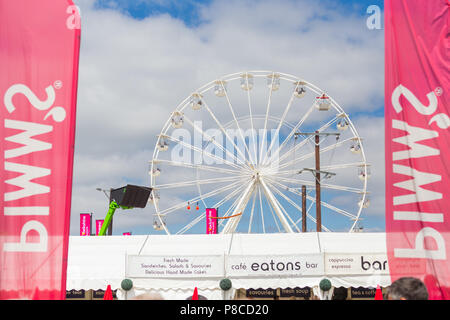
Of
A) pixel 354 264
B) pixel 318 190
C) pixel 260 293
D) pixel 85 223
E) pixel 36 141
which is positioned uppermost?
pixel 318 190

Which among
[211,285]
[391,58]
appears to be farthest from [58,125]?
[211,285]

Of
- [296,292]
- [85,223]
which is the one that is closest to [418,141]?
[296,292]

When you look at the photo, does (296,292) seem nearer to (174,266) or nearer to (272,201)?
(174,266)

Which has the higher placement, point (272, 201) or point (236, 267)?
point (272, 201)

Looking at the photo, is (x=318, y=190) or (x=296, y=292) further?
(x=318, y=190)

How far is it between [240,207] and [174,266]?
7650 millimetres

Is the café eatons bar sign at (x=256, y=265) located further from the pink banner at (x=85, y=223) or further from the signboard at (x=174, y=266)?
the pink banner at (x=85, y=223)

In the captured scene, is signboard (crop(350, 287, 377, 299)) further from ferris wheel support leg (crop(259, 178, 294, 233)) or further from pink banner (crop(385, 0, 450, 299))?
pink banner (crop(385, 0, 450, 299))

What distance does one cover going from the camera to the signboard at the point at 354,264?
18000mm

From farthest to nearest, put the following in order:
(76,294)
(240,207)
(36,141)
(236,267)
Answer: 1. (240,207)
2. (76,294)
3. (236,267)
4. (36,141)

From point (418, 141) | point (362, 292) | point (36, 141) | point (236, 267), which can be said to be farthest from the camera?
point (362, 292)

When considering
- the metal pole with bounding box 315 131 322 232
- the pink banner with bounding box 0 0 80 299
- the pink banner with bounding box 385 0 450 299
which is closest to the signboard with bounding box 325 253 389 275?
the metal pole with bounding box 315 131 322 232

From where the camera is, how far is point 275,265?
18.4 metres
